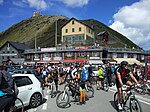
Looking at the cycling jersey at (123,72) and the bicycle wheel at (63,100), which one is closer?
the cycling jersey at (123,72)

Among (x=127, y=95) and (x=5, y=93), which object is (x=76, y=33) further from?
(x=5, y=93)

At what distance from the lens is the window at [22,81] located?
8219 mm

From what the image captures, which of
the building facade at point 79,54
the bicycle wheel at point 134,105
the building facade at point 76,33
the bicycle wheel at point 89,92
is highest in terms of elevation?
the building facade at point 76,33

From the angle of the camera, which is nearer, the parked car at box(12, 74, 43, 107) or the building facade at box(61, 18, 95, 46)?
the parked car at box(12, 74, 43, 107)

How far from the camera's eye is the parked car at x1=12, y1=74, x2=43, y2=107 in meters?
8.16

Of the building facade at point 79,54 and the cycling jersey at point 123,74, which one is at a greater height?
the building facade at point 79,54

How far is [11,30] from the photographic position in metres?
174

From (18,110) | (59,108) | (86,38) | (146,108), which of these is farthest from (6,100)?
(86,38)

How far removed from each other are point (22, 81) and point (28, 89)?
0.39 metres

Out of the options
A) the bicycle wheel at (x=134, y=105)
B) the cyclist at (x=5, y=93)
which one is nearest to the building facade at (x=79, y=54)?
the bicycle wheel at (x=134, y=105)

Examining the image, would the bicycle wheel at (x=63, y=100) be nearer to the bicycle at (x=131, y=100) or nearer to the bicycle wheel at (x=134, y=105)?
the bicycle at (x=131, y=100)

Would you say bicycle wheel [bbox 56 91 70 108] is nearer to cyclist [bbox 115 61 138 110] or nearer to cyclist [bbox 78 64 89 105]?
cyclist [bbox 78 64 89 105]

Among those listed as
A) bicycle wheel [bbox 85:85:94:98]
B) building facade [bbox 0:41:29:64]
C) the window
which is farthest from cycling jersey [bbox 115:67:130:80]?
building facade [bbox 0:41:29:64]

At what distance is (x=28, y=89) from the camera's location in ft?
27.6
